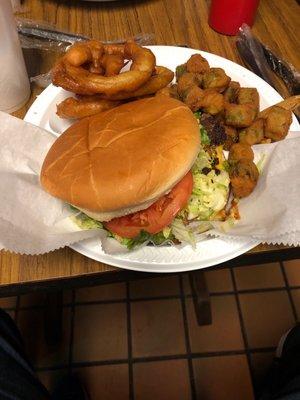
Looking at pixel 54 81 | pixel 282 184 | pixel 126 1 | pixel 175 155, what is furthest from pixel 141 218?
pixel 126 1

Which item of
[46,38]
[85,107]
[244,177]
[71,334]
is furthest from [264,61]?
[71,334]

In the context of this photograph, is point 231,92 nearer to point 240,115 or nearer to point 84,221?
point 240,115

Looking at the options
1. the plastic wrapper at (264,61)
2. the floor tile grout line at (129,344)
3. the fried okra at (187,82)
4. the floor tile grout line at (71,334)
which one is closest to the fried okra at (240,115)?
the fried okra at (187,82)

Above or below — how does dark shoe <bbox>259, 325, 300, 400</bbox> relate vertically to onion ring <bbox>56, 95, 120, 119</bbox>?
below

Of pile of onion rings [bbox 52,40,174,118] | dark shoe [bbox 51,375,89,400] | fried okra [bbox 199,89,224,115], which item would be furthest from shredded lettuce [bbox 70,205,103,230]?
dark shoe [bbox 51,375,89,400]

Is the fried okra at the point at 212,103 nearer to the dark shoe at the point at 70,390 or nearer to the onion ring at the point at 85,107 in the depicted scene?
the onion ring at the point at 85,107

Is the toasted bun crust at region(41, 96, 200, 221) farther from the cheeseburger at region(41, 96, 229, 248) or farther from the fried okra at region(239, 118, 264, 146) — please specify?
the fried okra at region(239, 118, 264, 146)
